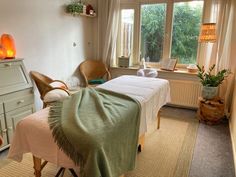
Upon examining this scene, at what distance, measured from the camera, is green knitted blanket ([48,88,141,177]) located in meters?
1.21

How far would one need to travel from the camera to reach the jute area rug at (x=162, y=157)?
210cm

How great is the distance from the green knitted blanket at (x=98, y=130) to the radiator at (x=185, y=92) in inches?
89.1

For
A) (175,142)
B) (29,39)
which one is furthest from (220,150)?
(29,39)

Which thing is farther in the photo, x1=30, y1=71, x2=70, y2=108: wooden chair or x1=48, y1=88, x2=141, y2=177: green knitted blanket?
x1=30, y1=71, x2=70, y2=108: wooden chair

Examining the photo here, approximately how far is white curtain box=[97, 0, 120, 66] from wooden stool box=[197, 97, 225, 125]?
6.87 ft

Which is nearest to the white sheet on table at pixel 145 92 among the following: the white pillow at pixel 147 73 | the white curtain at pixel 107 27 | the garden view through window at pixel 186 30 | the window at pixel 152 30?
the white pillow at pixel 147 73

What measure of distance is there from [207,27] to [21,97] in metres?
2.95

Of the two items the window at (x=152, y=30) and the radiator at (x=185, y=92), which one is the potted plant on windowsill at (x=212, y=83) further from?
the window at (x=152, y=30)

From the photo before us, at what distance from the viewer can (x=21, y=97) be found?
2539 mm

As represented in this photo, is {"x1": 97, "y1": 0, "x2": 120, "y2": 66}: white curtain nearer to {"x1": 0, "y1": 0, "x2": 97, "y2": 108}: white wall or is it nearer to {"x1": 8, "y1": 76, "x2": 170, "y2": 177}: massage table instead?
{"x1": 0, "y1": 0, "x2": 97, "y2": 108}: white wall

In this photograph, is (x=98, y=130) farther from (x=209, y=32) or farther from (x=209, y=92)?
(x=209, y=32)

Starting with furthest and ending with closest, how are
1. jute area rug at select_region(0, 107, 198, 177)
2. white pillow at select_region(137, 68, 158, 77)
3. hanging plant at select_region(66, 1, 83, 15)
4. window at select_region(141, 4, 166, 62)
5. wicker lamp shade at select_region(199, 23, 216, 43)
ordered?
window at select_region(141, 4, 166, 62) → white pillow at select_region(137, 68, 158, 77) → hanging plant at select_region(66, 1, 83, 15) → wicker lamp shade at select_region(199, 23, 216, 43) → jute area rug at select_region(0, 107, 198, 177)

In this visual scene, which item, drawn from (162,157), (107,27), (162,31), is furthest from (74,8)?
(162,157)

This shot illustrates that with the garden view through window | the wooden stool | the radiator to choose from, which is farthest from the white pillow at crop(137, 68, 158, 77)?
the wooden stool
